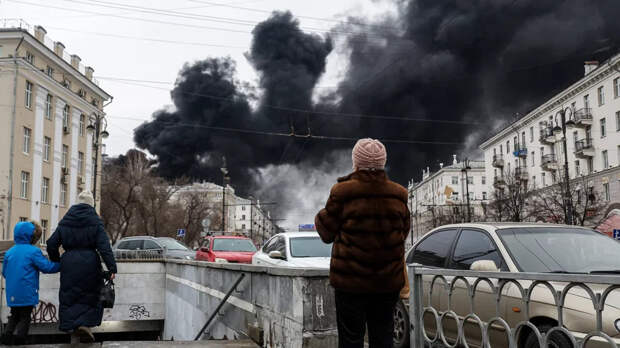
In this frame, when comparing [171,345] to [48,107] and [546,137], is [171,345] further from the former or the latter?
[546,137]

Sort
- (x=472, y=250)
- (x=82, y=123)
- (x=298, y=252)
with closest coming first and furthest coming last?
(x=472, y=250), (x=298, y=252), (x=82, y=123)

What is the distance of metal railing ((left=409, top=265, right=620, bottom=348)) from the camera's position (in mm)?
2822

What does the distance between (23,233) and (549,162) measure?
54702 mm

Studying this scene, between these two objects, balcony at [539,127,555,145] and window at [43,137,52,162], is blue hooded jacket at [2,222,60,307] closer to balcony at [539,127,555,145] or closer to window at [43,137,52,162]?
window at [43,137,52,162]

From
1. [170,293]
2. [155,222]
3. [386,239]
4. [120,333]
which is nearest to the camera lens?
[386,239]

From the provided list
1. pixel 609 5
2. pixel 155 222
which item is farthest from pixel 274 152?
pixel 609 5

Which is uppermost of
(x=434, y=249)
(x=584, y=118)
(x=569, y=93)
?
(x=569, y=93)

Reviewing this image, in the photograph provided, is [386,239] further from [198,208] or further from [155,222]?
[198,208]

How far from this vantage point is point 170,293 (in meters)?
16.0

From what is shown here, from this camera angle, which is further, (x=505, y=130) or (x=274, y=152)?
(x=505, y=130)

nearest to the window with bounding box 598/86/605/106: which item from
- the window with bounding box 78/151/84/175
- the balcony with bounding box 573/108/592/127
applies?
the balcony with bounding box 573/108/592/127

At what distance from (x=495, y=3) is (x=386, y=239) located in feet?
185

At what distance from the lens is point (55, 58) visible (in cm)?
4509

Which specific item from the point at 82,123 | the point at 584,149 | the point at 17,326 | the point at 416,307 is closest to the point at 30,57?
the point at 82,123
